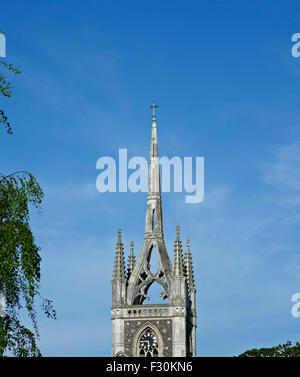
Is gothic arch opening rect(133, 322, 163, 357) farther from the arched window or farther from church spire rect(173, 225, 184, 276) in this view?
church spire rect(173, 225, 184, 276)

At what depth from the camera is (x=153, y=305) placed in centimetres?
9581

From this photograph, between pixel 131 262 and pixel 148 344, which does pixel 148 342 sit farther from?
pixel 131 262

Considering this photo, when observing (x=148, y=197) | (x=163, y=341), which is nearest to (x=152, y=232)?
(x=148, y=197)

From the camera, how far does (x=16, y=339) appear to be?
83.1ft

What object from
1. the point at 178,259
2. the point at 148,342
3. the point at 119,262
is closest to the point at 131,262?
the point at 119,262

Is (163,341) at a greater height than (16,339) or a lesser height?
greater

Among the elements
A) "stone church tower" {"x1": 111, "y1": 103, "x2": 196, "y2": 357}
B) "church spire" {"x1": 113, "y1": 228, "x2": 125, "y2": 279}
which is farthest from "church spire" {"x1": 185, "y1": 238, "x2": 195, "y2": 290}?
"church spire" {"x1": 113, "y1": 228, "x2": 125, "y2": 279}

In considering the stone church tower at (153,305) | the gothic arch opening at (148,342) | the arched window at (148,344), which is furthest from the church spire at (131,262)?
the arched window at (148,344)

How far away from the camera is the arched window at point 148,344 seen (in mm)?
93562

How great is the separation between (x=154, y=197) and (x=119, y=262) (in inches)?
315
